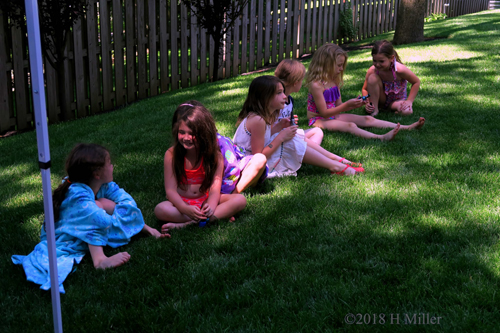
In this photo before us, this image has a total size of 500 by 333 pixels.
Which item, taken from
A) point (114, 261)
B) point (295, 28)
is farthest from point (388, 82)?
point (295, 28)

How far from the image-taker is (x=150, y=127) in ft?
18.6

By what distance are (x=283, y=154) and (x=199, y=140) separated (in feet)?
3.48

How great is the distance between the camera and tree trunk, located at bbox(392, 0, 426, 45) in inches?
413

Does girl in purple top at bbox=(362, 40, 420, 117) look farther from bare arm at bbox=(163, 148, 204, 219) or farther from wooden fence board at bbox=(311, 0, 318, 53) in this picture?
wooden fence board at bbox=(311, 0, 318, 53)

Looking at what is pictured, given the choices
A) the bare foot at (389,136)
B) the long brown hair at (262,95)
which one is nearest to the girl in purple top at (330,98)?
the bare foot at (389,136)

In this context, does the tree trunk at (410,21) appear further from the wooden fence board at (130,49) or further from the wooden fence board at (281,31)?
the wooden fence board at (130,49)

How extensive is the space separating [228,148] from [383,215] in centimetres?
128

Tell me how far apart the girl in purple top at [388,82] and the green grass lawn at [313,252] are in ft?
2.26

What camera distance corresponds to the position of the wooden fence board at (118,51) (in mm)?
7531

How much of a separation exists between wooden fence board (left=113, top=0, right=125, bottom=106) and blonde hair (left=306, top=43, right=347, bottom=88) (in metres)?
3.84

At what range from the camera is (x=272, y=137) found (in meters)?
4.28

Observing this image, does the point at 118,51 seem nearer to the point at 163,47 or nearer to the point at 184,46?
the point at 163,47

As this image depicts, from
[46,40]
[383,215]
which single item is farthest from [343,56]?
[46,40]

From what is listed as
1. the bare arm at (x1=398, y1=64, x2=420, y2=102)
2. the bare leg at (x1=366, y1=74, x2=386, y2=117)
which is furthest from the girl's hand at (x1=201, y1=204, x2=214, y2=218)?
the bare arm at (x1=398, y1=64, x2=420, y2=102)
